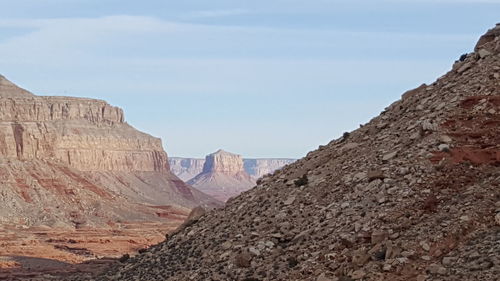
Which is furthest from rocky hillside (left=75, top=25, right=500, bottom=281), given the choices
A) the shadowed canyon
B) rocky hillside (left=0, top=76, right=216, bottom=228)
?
rocky hillside (left=0, top=76, right=216, bottom=228)

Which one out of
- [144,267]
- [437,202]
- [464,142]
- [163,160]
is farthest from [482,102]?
[163,160]

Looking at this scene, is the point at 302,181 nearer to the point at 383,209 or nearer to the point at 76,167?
the point at 383,209

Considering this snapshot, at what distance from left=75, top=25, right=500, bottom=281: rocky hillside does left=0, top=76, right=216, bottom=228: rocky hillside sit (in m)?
76.1

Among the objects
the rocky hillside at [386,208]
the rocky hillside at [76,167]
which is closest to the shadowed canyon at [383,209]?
the rocky hillside at [386,208]

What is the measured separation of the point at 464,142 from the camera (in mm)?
17031

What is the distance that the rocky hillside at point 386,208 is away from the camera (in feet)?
47.1

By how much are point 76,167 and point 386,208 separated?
124 metres

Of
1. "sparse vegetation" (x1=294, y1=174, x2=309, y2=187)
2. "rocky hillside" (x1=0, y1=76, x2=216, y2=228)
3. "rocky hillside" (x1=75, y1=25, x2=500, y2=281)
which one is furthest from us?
"rocky hillside" (x1=0, y1=76, x2=216, y2=228)

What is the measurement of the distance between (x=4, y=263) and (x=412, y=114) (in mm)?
37387

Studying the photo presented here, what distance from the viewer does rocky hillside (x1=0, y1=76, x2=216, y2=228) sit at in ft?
332

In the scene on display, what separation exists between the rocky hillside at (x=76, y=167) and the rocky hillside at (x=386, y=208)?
76.1m

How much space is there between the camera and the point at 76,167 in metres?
136

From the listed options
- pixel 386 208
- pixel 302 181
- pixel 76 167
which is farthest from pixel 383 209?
pixel 76 167

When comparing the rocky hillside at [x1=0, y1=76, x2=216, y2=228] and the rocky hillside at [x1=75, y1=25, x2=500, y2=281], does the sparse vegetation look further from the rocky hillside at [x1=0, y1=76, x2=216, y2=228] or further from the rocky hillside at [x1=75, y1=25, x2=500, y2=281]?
the rocky hillside at [x1=0, y1=76, x2=216, y2=228]
